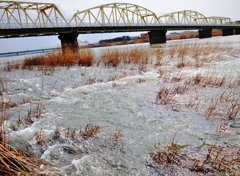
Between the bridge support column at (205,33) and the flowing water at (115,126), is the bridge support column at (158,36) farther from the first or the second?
the flowing water at (115,126)

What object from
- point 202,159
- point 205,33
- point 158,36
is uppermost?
point 205,33

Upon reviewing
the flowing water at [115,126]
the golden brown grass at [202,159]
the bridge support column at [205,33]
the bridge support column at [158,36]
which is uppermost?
the bridge support column at [205,33]

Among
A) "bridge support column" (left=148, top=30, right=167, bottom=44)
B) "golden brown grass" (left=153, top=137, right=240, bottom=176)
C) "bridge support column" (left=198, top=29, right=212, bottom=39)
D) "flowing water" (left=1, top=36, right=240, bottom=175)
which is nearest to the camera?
"golden brown grass" (left=153, top=137, right=240, bottom=176)

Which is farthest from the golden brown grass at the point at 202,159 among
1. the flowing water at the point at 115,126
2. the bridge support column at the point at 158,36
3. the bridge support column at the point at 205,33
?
the bridge support column at the point at 205,33

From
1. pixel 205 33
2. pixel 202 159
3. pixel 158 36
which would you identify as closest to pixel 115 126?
pixel 202 159

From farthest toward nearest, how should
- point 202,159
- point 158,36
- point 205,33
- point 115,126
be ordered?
1. point 205,33
2. point 158,36
3. point 115,126
4. point 202,159

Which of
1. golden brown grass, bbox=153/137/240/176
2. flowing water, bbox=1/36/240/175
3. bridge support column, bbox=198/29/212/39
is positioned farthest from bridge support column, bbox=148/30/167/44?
golden brown grass, bbox=153/137/240/176

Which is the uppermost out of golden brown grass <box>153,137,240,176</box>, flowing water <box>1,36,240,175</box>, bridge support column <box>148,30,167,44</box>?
bridge support column <box>148,30,167,44</box>

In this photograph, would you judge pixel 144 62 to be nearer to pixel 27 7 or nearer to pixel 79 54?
pixel 79 54

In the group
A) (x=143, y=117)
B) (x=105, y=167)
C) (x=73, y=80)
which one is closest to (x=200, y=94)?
(x=143, y=117)

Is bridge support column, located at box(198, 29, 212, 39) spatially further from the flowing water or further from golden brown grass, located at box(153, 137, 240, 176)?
golden brown grass, located at box(153, 137, 240, 176)

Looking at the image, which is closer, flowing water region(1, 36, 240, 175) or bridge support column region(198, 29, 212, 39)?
flowing water region(1, 36, 240, 175)

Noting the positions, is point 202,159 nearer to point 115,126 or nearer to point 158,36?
point 115,126

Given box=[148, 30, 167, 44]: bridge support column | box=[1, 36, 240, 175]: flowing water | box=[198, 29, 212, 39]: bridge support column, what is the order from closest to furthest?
1. box=[1, 36, 240, 175]: flowing water
2. box=[148, 30, 167, 44]: bridge support column
3. box=[198, 29, 212, 39]: bridge support column
